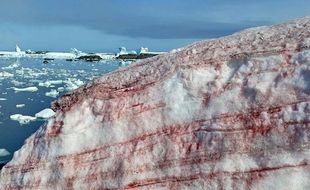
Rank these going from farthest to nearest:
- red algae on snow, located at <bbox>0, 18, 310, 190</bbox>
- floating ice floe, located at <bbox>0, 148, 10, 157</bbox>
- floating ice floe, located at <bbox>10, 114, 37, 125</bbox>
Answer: floating ice floe, located at <bbox>10, 114, 37, 125</bbox> < floating ice floe, located at <bbox>0, 148, 10, 157</bbox> < red algae on snow, located at <bbox>0, 18, 310, 190</bbox>

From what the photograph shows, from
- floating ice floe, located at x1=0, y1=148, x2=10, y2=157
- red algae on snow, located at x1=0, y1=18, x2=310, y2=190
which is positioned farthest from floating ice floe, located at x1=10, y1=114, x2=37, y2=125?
red algae on snow, located at x1=0, y1=18, x2=310, y2=190

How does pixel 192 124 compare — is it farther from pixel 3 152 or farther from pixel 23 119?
pixel 23 119

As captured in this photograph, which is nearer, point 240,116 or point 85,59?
point 240,116

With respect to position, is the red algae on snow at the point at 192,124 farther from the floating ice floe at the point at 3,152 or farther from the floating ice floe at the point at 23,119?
the floating ice floe at the point at 23,119

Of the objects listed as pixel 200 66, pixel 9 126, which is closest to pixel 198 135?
pixel 200 66

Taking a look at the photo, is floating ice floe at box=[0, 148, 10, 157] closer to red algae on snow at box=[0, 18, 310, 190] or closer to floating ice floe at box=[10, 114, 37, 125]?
floating ice floe at box=[10, 114, 37, 125]

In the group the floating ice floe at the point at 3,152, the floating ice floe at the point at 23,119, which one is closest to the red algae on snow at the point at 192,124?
the floating ice floe at the point at 3,152

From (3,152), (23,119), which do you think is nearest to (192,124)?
(3,152)

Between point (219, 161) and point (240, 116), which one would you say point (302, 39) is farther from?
point (219, 161)
